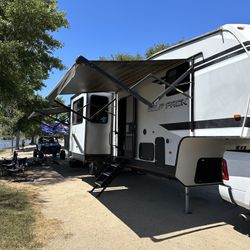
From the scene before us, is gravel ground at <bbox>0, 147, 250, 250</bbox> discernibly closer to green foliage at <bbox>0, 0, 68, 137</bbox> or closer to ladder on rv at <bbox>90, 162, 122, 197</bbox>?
ladder on rv at <bbox>90, 162, 122, 197</bbox>

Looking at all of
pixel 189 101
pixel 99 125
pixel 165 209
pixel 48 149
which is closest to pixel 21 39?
pixel 99 125

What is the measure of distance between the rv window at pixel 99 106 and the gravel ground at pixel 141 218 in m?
2.26

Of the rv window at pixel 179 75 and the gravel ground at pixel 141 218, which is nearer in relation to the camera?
the gravel ground at pixel 141 218

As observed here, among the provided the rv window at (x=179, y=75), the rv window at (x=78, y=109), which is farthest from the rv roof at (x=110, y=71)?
the rv window at (x=78, y=109)

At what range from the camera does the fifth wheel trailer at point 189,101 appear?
5766 millimetres

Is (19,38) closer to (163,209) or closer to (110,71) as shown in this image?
(110,71)

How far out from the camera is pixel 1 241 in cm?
534

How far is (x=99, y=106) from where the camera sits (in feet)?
39.7

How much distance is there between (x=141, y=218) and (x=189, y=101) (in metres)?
2.45

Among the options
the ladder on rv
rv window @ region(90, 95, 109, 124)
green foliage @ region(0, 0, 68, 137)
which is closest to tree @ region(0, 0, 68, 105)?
green foliage @ region(0, 0, 68, 137)

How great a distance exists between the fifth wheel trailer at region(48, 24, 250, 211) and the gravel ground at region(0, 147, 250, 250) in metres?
0.78

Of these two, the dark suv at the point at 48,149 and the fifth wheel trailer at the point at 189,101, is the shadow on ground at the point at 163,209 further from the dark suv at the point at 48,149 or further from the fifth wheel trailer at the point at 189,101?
the dark suv at the point at 48,149

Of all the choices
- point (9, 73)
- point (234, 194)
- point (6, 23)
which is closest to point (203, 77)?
point (234, 194)

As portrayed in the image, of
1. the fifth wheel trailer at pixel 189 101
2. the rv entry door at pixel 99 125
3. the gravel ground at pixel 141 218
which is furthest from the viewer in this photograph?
the rv entry door at pixel 99 125
